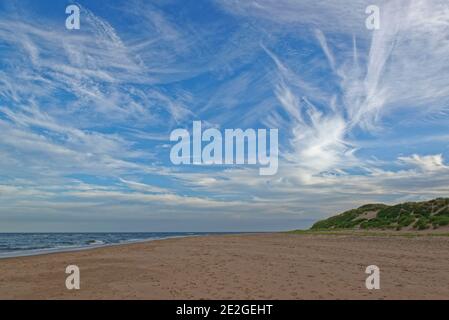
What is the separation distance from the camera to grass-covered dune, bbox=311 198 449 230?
54653 millimetres

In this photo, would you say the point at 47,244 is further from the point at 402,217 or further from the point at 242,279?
the point at 402,217

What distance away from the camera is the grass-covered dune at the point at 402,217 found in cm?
5465
